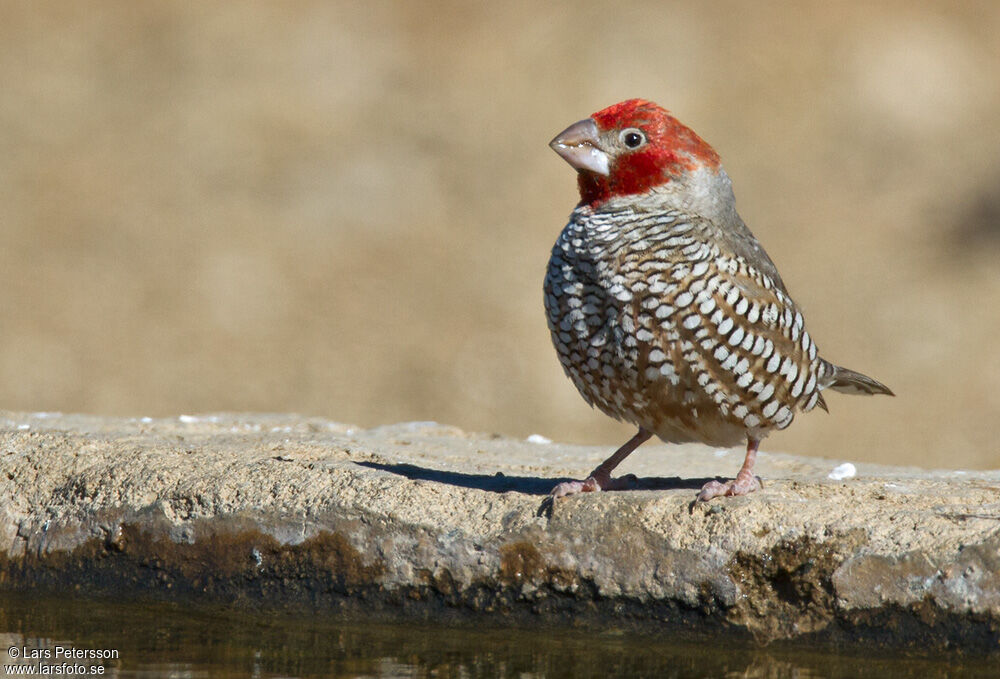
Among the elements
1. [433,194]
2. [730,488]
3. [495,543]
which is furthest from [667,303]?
[433,194]

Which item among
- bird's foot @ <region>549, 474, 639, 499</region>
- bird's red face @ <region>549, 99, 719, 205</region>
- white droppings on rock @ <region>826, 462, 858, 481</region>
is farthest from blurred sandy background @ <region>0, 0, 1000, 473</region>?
bird's red face @ <region>549, 99, 719, 205</region>

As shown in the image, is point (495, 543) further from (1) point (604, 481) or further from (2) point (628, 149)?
(2) point (628, 149)

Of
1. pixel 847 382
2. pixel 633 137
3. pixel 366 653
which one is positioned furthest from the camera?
pixel 847 382

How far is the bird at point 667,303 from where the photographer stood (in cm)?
554

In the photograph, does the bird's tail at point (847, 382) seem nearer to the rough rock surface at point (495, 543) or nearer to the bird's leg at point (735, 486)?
the rough rock surface at point (495, 543)

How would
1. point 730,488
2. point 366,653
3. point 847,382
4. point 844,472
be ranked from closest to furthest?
point 366,653
point 730,488
point 847,382
point 844,472

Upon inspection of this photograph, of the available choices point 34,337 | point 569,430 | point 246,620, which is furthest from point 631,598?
point 34,337

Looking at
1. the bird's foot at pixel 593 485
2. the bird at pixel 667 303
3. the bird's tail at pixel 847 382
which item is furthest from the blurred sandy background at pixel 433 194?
the bird at pixel 667 303

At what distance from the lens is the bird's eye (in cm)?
590

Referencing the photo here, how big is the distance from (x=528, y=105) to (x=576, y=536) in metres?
15.9

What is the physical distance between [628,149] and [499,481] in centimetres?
151

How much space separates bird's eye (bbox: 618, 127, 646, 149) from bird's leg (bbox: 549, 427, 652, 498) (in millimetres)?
1218

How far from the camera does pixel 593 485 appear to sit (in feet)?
19.0

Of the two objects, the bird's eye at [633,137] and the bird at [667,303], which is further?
the bird's eye at [633,137]
